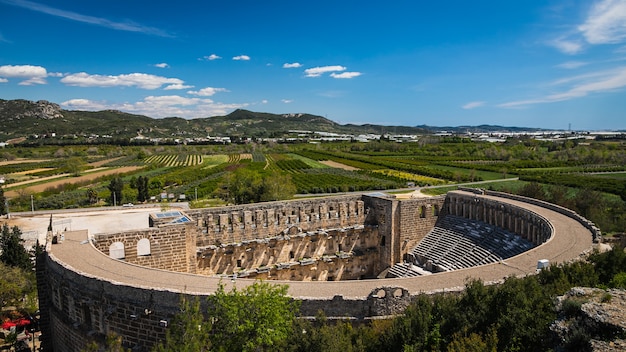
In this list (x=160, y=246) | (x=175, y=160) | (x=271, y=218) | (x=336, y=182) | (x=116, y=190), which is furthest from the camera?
(x=175, y=160)

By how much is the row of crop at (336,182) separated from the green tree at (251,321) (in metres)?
43.8

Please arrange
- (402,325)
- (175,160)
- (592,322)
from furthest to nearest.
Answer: (175,160), (402,325), (592,322)

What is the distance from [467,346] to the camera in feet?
34.4

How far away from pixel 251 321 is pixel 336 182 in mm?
50135

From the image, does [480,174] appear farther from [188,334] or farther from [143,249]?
[188,334]

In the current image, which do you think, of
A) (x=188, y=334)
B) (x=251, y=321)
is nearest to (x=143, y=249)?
(x=251, y=321)

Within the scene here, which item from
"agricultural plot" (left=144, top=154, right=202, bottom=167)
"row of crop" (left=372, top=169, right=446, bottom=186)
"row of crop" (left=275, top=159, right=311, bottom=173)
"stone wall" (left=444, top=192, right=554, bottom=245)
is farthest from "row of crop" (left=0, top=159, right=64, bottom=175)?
"stone wall" (left=444, top=192, right=554, bottom=245)

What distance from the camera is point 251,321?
12398 mm

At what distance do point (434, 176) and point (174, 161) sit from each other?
6488 cm

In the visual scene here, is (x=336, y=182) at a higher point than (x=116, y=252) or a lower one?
lower

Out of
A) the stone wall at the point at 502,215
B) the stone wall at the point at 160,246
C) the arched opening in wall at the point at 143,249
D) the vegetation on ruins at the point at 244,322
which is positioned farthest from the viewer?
the stone wall at the point at 502,215

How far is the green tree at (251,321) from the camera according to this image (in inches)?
477

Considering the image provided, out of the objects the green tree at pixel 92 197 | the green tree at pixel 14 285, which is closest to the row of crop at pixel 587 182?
the green tree at pixel 14 285

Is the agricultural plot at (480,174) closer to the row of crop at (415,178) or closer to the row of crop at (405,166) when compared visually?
the row of crop at (405,166)
